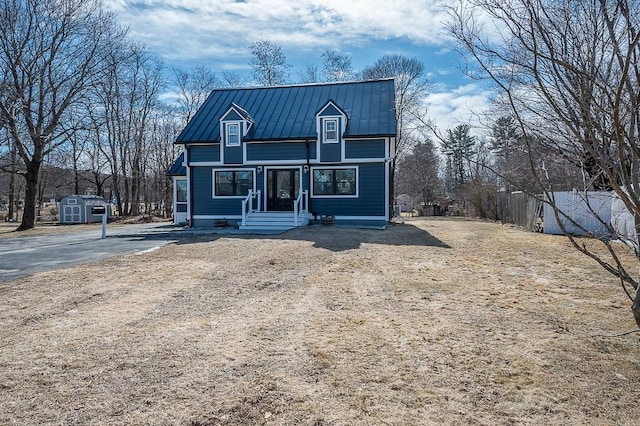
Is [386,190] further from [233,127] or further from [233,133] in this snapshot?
[233,127]

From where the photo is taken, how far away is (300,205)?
16.8 meters

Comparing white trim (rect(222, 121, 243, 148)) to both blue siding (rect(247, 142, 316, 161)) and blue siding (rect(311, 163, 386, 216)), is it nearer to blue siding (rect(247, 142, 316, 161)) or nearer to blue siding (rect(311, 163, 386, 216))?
blue siding (rect(247, 142, 316, 161))

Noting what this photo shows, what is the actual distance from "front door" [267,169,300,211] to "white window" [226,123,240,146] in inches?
76.1

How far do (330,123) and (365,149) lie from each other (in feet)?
6.20

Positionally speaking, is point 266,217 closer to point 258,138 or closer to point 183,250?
point 258,138

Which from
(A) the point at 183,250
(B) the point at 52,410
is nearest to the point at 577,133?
(B) the point at 52,410

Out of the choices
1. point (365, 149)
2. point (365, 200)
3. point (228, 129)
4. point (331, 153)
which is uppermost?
point (228, 129)

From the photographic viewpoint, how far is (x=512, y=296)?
18.4 feet

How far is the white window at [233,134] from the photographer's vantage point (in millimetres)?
18062

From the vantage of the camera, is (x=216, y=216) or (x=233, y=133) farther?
(x=216, y=216)

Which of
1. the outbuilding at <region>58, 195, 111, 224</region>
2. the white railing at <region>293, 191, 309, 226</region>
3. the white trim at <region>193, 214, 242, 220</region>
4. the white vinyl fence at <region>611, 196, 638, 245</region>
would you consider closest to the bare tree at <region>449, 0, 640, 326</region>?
the white vinyl fence at <region>611, 196, 638, 245</region>

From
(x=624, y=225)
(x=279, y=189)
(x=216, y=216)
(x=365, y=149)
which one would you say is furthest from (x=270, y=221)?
(x=624, y=225)

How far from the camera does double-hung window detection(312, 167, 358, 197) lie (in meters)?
17.5

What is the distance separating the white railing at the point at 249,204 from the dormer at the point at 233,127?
2.31 meters
